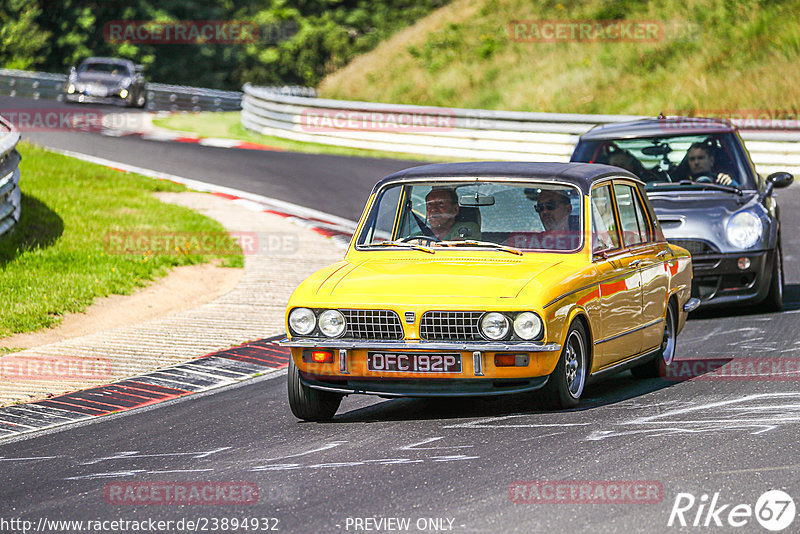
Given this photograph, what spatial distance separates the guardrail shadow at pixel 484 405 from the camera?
Result: 7598 millimetres

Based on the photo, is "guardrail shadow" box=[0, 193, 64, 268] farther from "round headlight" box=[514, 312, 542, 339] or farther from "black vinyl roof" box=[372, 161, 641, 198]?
"round headlight" box=[514, 312, 542, 339]

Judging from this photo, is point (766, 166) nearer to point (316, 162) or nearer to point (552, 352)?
point (316, 162)

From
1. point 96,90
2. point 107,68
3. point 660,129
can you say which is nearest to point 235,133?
point 96,90

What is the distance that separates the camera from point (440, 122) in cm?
2681

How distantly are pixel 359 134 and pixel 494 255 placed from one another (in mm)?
21097

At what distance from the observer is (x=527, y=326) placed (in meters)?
6.98

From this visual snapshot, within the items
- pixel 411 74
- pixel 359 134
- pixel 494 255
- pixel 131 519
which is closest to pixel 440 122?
pixel 359 134

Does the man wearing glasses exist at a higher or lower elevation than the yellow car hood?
higher

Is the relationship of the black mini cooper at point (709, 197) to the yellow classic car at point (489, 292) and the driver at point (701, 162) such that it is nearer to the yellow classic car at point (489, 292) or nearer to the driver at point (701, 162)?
the driver at point (701, 162)

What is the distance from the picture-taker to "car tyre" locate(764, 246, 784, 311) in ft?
37.4

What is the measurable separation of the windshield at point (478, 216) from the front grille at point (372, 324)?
3.57 feet

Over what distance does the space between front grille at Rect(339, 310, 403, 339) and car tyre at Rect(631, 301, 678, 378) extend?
2.30 meters

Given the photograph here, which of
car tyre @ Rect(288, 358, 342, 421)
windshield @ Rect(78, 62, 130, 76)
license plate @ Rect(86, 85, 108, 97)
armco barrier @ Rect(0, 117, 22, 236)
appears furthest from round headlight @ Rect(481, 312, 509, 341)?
windshield @ Rect(78, 62, 130, 76)

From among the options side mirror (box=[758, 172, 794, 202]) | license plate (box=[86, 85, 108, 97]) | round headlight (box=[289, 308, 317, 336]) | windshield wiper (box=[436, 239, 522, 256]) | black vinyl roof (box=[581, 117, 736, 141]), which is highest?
license plate (box=[86, 85, 108, 97])
